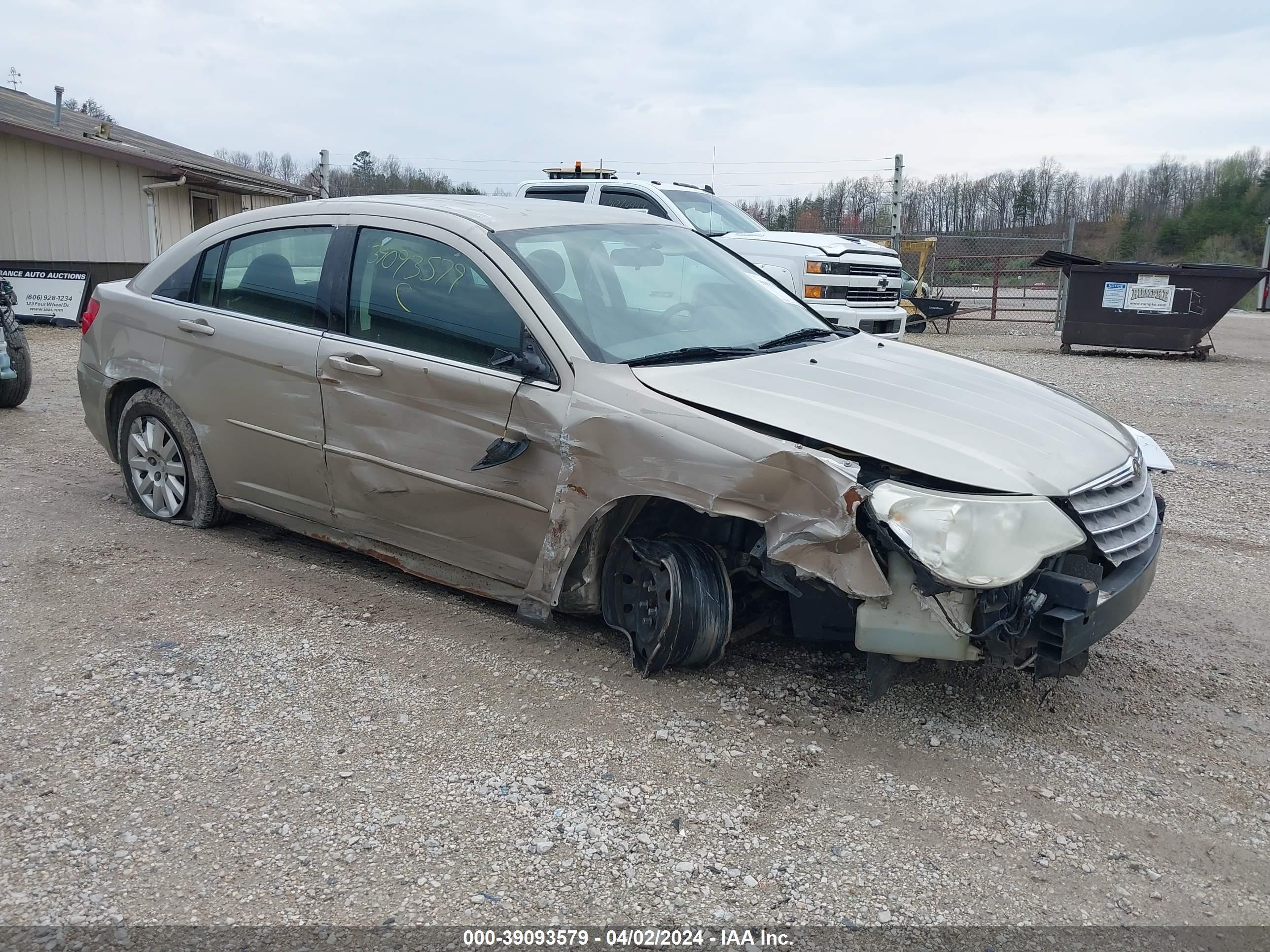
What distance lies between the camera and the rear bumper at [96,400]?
5594 millimetres

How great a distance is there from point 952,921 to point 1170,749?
1.31m

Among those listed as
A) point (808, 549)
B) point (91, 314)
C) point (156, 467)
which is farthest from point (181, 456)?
point (808, 549)

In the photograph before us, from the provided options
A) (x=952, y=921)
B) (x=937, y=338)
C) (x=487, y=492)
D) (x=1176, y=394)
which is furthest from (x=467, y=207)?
(x=937, y=338)

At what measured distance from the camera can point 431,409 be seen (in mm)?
4141

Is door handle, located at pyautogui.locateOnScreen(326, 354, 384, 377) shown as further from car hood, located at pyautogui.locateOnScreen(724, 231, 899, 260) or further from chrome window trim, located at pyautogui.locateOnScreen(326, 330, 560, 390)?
car hood, located at pyautogui.locateOnScreen(724, 231, 899, 260)

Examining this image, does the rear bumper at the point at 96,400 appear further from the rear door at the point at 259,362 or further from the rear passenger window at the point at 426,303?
the rear passenger window at the point at 426,303

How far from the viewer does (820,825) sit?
9.82 feet

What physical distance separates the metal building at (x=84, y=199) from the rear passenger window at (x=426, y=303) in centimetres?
1447

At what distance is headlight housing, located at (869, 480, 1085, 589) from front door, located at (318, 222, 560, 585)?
51.2 inches

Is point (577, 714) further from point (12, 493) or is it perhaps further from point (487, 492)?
point (12, 493)

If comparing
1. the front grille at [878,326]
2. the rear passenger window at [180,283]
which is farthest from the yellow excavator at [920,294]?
→ the rear passenger window at [180,283]

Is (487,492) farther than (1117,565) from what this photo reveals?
Yes

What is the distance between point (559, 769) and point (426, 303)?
203 cm

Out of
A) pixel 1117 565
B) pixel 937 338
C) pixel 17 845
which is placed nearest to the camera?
pixel 17 845
